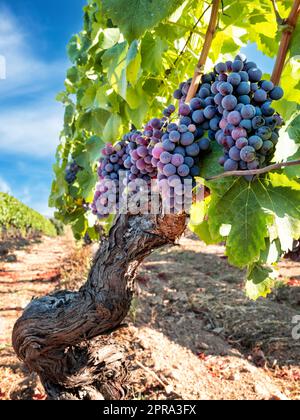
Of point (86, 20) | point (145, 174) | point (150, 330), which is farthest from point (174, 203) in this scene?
point (86, 20)

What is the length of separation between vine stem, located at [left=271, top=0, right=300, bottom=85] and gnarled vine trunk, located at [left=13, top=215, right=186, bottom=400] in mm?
988

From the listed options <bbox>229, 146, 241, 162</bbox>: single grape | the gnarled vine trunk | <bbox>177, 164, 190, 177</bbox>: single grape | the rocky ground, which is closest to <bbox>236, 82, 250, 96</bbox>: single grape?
<bbox>229, 146, 241, 162</bbox>: single grape

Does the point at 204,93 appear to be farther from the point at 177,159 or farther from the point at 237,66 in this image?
the point at 177,159

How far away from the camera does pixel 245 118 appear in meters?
1.45

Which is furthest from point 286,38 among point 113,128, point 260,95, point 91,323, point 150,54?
point 91,323

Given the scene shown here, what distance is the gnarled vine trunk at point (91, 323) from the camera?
2598 millimetres

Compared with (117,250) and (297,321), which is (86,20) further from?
(297,321)

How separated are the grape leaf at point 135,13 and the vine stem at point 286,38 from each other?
474mm

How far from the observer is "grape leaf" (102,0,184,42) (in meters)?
1.36

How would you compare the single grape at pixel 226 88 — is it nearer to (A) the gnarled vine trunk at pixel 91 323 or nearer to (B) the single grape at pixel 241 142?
(B) the single grape at pixel 241 142

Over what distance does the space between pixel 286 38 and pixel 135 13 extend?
1.94 feet

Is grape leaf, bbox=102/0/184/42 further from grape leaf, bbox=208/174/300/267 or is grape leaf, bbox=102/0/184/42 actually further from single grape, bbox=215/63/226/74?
grape leaf, bbox=208/174/300/267

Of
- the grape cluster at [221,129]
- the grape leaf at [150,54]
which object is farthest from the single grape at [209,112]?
the grape leaf at [150,54]

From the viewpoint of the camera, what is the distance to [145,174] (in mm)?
2045
